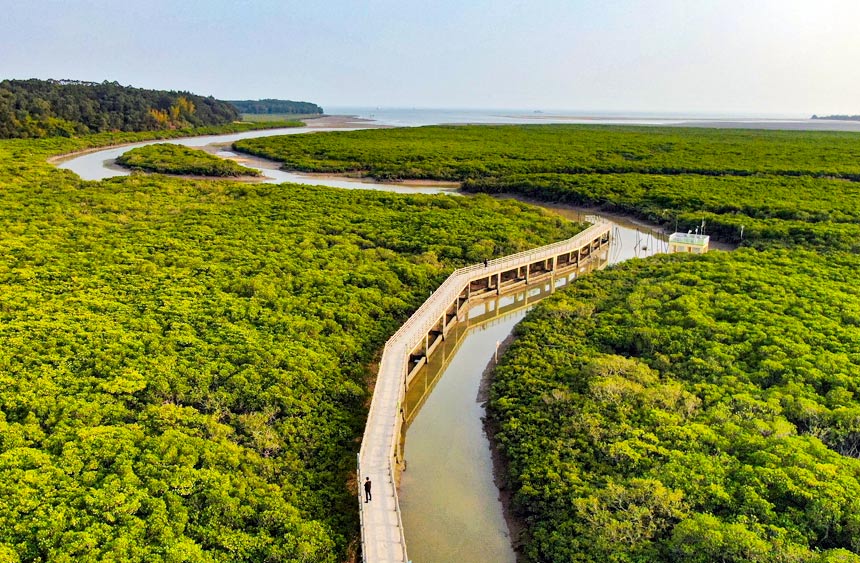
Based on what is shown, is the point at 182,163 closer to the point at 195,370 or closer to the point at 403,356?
the point at 195,370

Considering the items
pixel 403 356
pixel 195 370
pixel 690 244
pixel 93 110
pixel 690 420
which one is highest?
pixel 93 110

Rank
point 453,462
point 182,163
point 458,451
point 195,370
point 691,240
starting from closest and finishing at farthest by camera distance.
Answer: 1. point 453,462
2. point 195,370
3. point 458,451
4. point 691,240
5. point 182,163

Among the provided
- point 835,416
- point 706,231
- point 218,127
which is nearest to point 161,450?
point 835,416

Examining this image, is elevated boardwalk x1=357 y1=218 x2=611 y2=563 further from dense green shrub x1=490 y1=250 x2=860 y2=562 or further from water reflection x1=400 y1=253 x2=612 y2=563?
dense green shrub x1=490 y1=250 x2=860 y2=562

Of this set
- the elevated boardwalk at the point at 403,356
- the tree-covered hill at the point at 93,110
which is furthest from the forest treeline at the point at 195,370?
the tree-covered hill at the point at 93,110

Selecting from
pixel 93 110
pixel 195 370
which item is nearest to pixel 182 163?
pixel 93 110

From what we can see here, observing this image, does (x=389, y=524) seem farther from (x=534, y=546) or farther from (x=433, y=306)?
(x=433, y=306)
